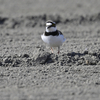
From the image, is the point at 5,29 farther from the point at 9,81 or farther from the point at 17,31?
the point at 9,81

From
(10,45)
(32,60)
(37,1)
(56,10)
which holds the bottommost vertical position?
(32,60)

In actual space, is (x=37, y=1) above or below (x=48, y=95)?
above

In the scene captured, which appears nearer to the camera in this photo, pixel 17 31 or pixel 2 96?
pixel 2 96

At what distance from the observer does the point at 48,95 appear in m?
4.37

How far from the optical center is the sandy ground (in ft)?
14.8

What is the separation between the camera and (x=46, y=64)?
6.09 meters

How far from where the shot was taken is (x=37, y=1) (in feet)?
55.1

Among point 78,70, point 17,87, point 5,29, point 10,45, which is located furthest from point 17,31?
point 17,87

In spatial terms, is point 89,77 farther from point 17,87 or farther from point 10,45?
point 10,45

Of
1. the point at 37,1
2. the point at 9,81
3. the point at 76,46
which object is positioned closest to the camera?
the point at 9,81

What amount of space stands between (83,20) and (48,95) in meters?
7.50

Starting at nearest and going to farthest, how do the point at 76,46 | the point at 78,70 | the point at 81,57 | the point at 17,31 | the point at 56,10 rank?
1. the point at 78,70
2. the point at 81,57
3. the point at 76,46
4. the point at 17,31
5. the point at 56,10

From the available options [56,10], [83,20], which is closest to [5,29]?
[83,20]

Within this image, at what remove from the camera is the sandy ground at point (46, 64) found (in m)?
4.51
